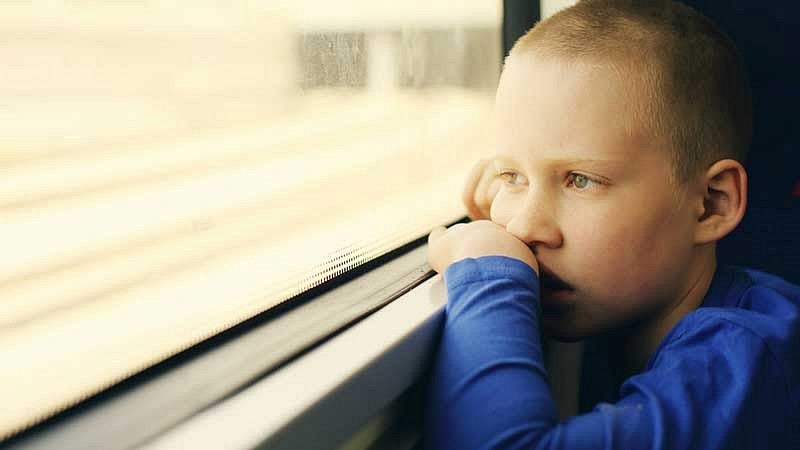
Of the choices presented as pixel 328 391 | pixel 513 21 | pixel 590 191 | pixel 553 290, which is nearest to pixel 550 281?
pixel 553 290

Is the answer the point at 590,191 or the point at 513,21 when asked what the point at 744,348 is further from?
the point at 513,21

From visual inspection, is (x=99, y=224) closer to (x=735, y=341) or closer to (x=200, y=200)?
(x=200, y=200)

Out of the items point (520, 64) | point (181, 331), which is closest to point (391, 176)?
point (520, 64)

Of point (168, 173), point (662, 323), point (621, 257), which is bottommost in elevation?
point (662, 323)

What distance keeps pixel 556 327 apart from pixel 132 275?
0.50 metres

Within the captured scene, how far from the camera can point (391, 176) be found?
1.05 metres

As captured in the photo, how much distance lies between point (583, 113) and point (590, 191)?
3.4 inches

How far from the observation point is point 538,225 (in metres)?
0.78

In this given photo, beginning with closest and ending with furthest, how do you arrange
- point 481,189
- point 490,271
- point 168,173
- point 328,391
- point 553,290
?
1. point 328,391
2. point 168,173
3. point 490,271
4. point 553,290
5. point 481,189

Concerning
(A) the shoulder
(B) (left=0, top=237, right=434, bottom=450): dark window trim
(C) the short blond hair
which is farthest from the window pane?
(A) the shoulder

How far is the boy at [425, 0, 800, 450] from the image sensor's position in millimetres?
636

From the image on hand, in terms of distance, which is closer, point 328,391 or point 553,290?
point 328,391

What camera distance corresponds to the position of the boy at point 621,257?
25.0 inches

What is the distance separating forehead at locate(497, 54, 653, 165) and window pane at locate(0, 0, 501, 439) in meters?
0.24
